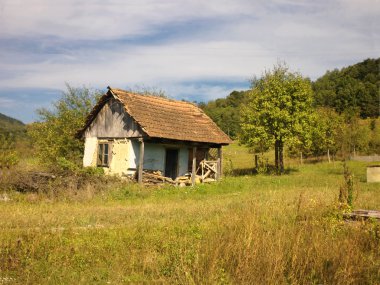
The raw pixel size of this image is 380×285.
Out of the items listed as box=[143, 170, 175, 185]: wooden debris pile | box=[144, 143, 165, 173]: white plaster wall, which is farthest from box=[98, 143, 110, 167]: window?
box=[143, 170, 175, 185]: wooden debris pile

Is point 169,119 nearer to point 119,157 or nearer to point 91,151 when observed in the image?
point 119,157

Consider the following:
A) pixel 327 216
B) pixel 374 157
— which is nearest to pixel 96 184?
pixel 327 216

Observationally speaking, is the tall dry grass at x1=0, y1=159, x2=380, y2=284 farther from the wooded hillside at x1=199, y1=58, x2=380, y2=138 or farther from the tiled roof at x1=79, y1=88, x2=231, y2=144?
the wooded hillside at x1=199, y1=58, x2=380, y2=138

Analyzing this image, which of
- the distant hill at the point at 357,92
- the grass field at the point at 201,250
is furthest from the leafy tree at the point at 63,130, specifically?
the distant hill at the point at 357,92

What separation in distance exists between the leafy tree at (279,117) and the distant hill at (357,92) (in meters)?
42.0

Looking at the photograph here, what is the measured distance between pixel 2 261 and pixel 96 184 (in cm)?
1137

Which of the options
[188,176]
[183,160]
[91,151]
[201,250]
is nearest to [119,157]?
[91,151]

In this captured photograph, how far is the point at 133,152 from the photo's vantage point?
22156 mm

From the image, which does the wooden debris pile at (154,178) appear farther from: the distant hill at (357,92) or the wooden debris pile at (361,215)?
the distant hill at (357,92)

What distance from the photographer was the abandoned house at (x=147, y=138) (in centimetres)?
2192

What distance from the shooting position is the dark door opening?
24266 mm

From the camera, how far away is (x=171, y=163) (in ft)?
80.3

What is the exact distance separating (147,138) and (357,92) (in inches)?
2521

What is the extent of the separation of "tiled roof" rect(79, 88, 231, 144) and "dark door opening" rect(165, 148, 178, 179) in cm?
185
